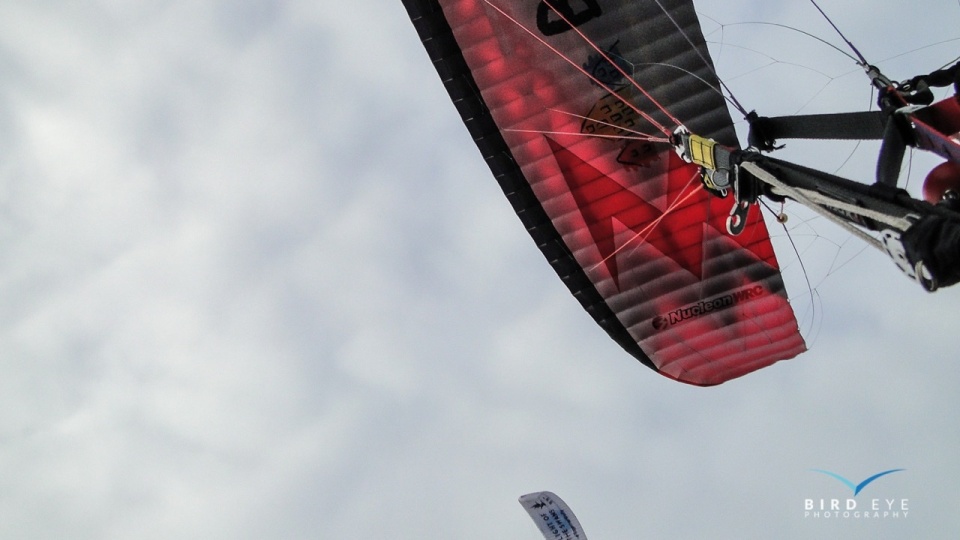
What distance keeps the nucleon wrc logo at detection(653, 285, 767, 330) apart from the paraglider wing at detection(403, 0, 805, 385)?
0.01 m

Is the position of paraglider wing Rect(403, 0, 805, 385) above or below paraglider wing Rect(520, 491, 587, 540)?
above

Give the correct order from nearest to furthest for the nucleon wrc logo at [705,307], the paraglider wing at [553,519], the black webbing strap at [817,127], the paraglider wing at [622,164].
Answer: the black webbing strap at [817,127] → the paraglider wing at [622,164] → the nucleon wrc logo at [705,307] → the paraglider wing at [553,519]

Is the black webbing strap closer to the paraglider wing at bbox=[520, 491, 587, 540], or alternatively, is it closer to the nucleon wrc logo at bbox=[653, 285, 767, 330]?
the nucleon wrc logo at bbox=[653, 285, 767, 330]

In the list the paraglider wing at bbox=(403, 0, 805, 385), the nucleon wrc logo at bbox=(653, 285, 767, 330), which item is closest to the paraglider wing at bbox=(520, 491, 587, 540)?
the paraglider wing at bbox=(403, 0, 805, 385)

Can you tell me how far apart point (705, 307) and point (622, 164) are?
2130 millimetres

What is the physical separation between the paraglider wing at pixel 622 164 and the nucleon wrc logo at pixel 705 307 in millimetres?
13

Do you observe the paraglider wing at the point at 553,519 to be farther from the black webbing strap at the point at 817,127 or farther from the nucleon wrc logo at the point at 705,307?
the black webbing strap at the point at 817,127

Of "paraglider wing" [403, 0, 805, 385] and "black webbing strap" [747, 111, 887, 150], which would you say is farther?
"paraglider wing" [403, 0, 805, 385]

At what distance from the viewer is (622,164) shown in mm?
10164

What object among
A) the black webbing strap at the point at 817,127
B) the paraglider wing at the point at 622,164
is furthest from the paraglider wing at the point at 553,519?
the black webbing strap at the point at 817,127

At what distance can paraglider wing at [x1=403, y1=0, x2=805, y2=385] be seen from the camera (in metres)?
9.26

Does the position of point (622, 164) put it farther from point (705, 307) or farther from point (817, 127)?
point (817, 127)

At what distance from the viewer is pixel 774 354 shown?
1108 centimetres

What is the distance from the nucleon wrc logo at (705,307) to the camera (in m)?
10.6
